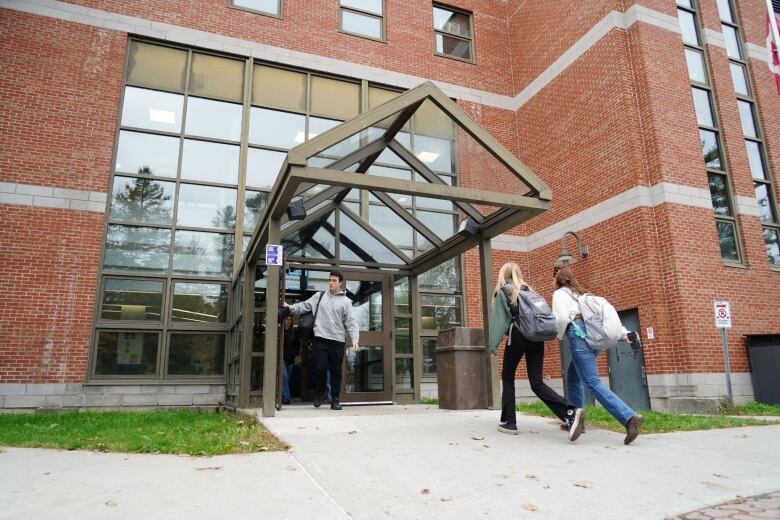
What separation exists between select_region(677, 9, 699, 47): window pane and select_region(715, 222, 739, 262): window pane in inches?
176

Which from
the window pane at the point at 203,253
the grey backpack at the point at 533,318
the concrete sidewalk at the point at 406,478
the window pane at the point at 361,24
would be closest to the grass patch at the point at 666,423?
the concrete sidewalk at the point at 406,478

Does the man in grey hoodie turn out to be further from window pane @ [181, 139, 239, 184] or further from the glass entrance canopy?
window pane @ [181, 139, 239, 184]

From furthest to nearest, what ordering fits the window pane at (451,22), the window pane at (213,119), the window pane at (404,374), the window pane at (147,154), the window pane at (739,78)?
the window pane at (451,22), the window pane at (739,78), the window pane at (213,119), the window pane at (147,154), the window pane at (404,374)

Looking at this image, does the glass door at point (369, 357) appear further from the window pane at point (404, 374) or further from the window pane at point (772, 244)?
the window pane at point (772, 244)

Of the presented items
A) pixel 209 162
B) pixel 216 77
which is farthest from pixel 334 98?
pixel 209 162

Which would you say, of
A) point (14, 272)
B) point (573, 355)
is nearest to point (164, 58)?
point (14, 272)

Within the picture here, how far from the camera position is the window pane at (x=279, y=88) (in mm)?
12102

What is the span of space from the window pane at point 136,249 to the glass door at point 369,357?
150 inches

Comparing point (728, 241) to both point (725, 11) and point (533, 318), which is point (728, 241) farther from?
point (533, 318)

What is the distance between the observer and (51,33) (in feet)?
34.8

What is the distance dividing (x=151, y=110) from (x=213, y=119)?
1213mm

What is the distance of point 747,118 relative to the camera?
13.2 metres

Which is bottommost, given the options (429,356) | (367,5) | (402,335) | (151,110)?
(429,356)

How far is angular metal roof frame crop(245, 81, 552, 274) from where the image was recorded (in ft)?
20.0
